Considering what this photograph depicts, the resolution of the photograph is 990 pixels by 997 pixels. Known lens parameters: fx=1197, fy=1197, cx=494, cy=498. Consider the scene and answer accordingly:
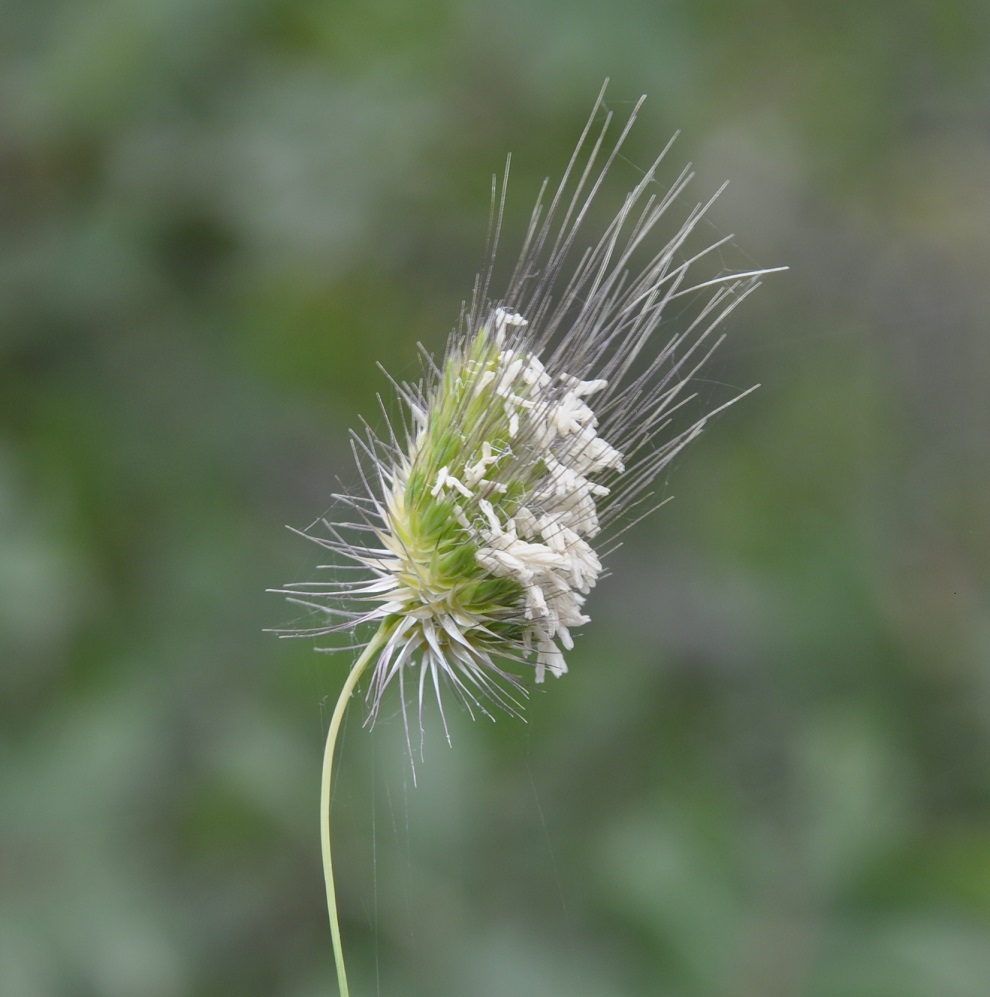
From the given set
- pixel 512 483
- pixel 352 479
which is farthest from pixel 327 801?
pixel 352 479

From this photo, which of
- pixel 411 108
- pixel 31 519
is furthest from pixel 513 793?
pixel 411 108

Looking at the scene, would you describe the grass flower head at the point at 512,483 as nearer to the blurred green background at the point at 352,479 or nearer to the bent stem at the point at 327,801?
the bent stem at the point at 327,801

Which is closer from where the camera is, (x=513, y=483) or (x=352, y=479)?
(x=513, y=483)

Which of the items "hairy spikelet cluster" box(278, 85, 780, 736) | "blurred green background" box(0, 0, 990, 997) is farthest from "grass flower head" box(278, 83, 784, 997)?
"blurred green background" box(0, 0, 990, 997)

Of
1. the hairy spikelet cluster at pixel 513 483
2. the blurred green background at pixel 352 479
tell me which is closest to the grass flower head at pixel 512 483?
the hairy spikelet cluster at pixel 513 483

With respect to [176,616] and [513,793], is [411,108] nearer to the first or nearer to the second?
[176,616]

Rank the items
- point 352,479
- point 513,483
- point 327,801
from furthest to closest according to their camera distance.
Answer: point 352,479 < point 513,483 < point 327,801

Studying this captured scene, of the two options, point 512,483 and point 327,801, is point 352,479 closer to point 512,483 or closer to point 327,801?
point 512,483

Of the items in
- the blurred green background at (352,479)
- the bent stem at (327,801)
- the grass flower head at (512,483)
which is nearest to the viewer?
the bent stem at (327,801)
